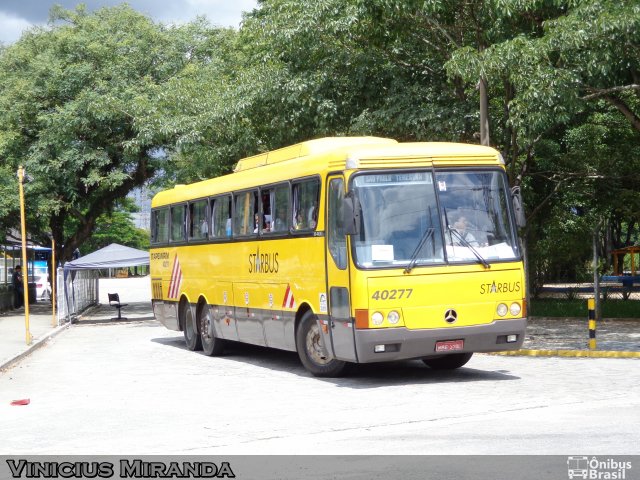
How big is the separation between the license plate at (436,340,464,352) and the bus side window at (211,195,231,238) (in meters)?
5.92

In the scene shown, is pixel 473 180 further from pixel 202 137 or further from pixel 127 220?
pixel 127 220

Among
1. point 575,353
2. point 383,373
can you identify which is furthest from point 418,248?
Answer: point 575,353

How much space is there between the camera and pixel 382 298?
13508 millimetres


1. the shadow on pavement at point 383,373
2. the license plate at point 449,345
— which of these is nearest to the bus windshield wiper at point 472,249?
the license plate at point 449,345

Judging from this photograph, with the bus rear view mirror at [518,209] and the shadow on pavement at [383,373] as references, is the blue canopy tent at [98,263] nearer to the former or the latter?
the shadow on pavement at [383,373]

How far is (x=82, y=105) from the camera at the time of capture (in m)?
36.0

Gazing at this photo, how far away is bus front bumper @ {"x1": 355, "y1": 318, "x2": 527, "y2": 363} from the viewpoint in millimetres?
13469

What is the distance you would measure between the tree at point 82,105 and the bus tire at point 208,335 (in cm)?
1429

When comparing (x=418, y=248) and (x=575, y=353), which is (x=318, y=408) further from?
(x=575, y=353)

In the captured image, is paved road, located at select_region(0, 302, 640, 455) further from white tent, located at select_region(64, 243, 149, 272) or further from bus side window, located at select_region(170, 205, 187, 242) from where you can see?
white tent, located at select_region(64, 243, 149, 272)

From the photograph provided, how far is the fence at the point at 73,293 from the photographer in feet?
107

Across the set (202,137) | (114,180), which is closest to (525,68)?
(202,137)

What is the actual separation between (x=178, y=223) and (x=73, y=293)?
15178 mm

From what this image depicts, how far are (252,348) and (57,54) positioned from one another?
21.0 metres
